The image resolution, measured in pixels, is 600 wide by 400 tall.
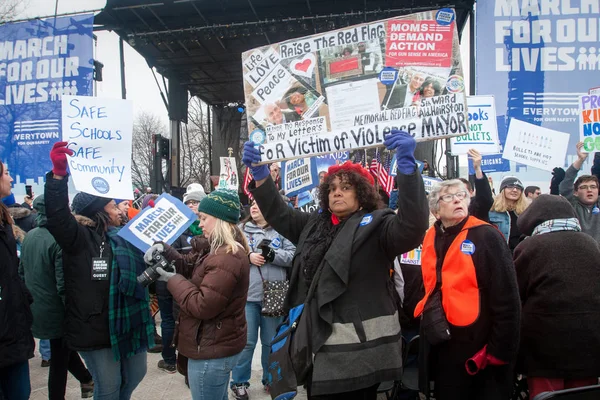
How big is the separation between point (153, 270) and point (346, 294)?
126 cm

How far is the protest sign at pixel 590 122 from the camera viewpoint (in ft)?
15.5

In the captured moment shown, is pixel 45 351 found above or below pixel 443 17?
below

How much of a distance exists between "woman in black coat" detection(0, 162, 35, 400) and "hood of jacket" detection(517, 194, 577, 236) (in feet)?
10.5

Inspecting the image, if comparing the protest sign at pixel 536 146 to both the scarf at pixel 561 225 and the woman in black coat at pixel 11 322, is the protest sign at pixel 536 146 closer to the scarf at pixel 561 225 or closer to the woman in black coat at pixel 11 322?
the scarf at pixel 561 225

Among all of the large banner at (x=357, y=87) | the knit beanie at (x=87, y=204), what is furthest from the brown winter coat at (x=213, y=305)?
the knit beanie at (x=87, y=204)

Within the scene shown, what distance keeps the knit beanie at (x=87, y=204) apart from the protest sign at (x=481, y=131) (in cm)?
386

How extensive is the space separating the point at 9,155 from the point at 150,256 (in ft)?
24.6

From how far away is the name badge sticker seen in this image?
8.29 feet

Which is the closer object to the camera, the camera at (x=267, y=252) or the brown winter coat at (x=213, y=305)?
the brown winter coat at (x=213, y=305)

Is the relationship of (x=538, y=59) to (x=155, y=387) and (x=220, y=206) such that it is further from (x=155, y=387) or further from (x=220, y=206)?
(x=155, y=387)

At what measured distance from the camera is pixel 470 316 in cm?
245

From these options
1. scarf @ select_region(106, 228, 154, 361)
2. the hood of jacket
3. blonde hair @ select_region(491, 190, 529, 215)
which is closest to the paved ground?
scarf @ select_region(106, 228, 154, 361)

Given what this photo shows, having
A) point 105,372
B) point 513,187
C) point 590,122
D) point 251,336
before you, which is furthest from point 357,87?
point 590,122

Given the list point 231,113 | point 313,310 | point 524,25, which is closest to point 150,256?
point 313,310
